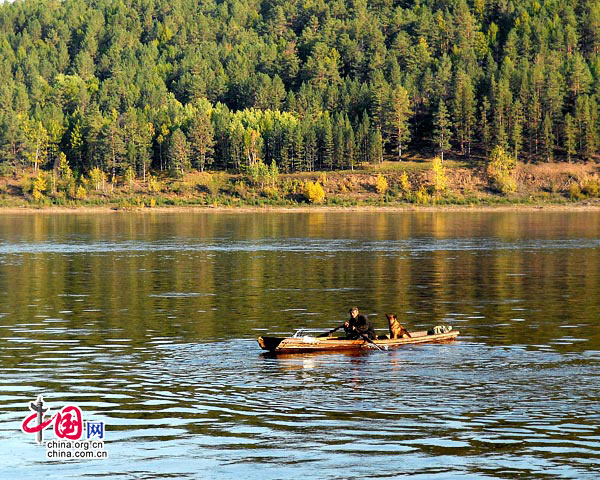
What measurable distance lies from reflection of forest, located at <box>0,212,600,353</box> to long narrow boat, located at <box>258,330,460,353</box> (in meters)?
3.89

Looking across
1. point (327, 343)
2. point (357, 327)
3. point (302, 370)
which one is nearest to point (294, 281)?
point (357, 327)

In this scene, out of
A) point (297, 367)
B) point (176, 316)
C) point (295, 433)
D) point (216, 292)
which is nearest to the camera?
point (295, 433)

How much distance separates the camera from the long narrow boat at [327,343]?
40.5 m

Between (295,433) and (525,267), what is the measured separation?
5589cm

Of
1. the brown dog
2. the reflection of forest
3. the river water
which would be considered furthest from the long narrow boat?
the reflection of forest

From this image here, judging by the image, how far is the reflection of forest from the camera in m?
51.3

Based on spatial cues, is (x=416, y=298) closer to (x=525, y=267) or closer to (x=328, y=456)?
(x=525, y=267)

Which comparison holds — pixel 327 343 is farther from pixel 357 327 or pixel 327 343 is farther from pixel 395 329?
pixel 395 329

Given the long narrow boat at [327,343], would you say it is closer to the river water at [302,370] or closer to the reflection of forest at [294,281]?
the river water at [302,370]

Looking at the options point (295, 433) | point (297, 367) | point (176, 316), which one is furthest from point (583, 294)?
point (295, 433)

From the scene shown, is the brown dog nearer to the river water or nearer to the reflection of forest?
the river water

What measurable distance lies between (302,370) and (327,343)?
3.47m

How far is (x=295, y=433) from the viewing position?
2895 centimetres

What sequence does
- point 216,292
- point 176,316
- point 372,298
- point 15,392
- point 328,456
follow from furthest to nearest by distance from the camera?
point 216,292
point 372,298
point 176,316
point 15,392
point 328,456
